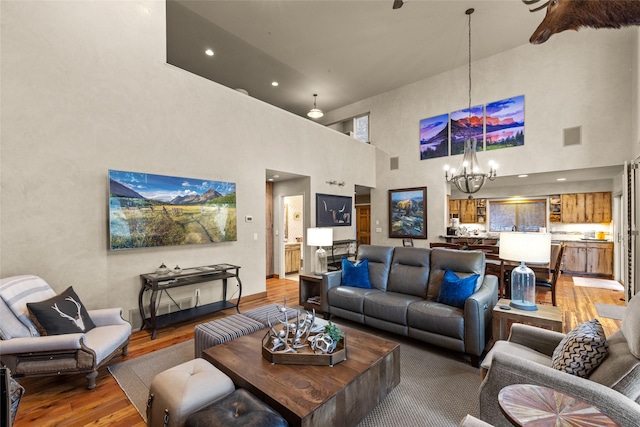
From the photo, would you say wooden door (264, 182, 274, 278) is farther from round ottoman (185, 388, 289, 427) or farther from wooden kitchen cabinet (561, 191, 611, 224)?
wooden kitchen cabinet (561, 191, 611, 224)

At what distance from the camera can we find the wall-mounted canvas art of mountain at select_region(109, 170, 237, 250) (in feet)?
11.5

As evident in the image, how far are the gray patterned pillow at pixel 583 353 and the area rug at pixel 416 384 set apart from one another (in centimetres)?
82

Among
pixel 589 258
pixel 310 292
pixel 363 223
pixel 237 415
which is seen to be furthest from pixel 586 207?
pixel 237 415

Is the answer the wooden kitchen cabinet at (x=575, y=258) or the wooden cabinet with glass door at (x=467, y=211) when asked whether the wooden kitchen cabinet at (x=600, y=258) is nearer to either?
the wooden kitchen cabinet at (x=575, y=258)

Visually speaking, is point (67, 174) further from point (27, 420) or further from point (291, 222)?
point (291, 222)

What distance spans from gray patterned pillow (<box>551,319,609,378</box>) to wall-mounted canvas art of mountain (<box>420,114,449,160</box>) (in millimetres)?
5958

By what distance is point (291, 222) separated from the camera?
8.68 meters

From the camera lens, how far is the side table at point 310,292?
164 inches

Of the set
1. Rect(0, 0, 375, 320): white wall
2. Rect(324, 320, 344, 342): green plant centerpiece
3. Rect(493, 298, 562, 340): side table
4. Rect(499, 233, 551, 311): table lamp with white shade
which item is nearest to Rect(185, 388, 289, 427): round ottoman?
Rect(324, 320, 344, 342): green plant centerpiece

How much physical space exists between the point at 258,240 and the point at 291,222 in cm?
351

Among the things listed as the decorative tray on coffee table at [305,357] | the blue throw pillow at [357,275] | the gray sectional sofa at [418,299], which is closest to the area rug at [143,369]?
the decorative tray on coffee table at [305,357]

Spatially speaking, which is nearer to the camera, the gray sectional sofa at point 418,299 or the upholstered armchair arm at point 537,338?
the upholstered armchair arm at point 537,338

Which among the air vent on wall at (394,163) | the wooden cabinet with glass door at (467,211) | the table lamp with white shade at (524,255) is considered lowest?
the table lamp with white shade at (524,255)

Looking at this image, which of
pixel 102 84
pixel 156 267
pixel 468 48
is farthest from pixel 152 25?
pixel 468 48
